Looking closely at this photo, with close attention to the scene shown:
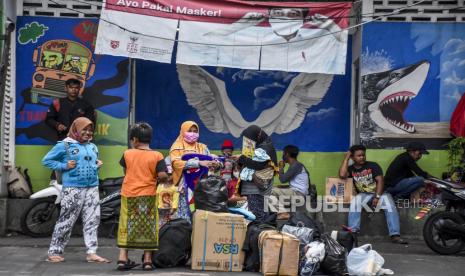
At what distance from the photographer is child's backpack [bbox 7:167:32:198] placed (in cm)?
1124

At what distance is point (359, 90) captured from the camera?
12.0m

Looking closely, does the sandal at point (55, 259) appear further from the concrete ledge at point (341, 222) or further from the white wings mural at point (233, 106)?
the white wings mural at point (233, 106)

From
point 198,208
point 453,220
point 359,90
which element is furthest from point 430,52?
point 198,208

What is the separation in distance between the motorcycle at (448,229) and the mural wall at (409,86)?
181cm

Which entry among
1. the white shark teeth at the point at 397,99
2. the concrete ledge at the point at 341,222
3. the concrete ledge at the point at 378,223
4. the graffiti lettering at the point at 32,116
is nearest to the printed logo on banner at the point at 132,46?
the graffiti lettering at the point at 32,116

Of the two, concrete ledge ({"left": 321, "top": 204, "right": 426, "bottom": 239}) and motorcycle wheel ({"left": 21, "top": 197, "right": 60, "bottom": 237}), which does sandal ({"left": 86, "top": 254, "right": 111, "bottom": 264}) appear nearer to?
motorcycle wheel ({"left": 21, "top": 197, "right": 60, "bottom": 237})

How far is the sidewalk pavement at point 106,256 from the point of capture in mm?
8328

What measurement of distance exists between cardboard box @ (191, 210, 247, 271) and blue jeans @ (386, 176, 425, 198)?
355cm

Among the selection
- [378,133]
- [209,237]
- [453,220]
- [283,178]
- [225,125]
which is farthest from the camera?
[225,125]

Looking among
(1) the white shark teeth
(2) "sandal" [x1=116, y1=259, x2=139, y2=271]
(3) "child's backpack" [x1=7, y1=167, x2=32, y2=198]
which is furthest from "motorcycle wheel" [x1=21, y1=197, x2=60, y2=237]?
(1) the white shark teeth

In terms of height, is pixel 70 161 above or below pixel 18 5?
below

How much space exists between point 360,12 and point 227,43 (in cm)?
226

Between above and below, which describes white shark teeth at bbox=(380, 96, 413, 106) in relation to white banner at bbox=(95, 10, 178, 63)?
below

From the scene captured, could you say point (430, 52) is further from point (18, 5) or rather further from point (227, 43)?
point (18, 5)
